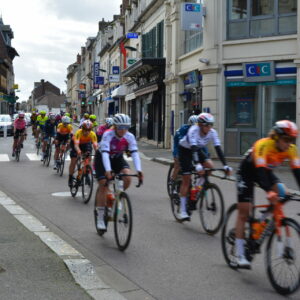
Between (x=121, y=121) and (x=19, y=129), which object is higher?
(x=121, y=121)

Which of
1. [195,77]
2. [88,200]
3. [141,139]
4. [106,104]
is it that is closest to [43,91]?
[106,104]

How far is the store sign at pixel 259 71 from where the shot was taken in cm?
1993

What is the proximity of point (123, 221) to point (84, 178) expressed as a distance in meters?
4.39

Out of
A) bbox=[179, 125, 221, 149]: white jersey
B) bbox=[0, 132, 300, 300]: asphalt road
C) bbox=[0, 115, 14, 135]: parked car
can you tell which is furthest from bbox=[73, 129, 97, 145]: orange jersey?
bbox=[0, 115, 14, 135]: parked car

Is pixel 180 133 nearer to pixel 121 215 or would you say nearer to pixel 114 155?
pixel 114 155

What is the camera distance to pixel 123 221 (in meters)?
6.86

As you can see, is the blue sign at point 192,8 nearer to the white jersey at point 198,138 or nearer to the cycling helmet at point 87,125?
the cycling helmet at point 87,125

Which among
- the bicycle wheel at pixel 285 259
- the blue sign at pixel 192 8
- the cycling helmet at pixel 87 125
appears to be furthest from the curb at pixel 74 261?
the blue sign at pixel 192 8

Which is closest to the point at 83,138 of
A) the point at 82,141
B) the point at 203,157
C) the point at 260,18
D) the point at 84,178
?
the point at 82,141

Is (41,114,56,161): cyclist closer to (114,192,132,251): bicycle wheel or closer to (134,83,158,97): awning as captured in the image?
(114,192,132,251): bicycle wheel

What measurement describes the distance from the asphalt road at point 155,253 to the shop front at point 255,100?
8.43m

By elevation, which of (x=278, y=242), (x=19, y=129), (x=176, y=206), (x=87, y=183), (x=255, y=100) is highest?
(x=255, y=100)

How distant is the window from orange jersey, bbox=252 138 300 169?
1529 cm

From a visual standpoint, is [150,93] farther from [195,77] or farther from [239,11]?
[239,11]
